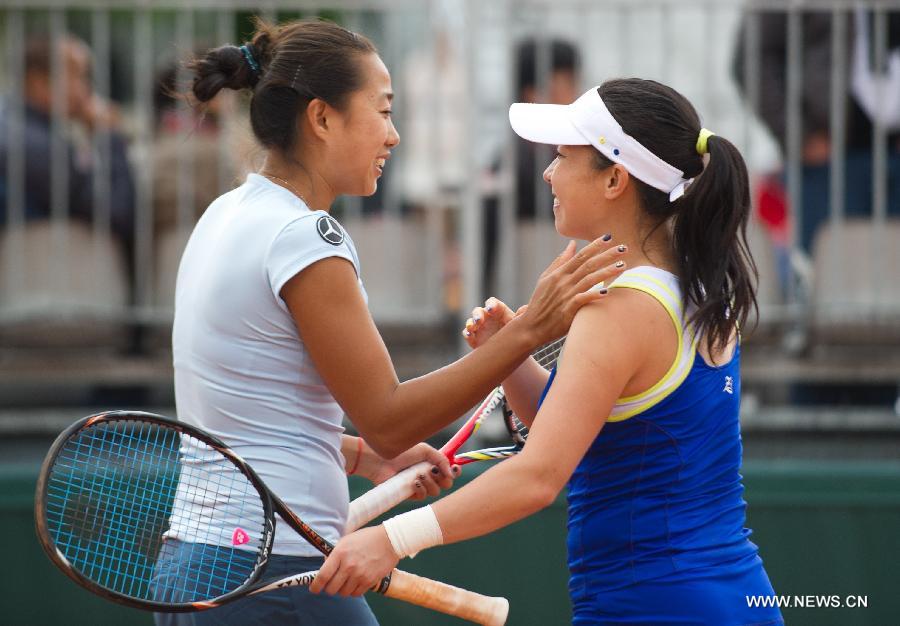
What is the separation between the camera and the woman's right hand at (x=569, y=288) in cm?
235

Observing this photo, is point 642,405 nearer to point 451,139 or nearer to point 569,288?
point 569,288

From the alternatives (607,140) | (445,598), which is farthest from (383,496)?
(607,140)

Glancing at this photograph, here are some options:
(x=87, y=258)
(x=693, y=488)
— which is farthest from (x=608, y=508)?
(x=87, y=258)

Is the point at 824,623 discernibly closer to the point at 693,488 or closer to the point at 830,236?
the point at 830,236

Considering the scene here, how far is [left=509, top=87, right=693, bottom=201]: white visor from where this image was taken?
8.09 ft

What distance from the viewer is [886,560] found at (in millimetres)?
4535

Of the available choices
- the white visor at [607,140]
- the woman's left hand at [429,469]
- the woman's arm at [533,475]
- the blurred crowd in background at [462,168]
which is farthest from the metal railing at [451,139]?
the woman's arm at [533,475]

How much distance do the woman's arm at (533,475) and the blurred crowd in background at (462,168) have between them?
2657 mm

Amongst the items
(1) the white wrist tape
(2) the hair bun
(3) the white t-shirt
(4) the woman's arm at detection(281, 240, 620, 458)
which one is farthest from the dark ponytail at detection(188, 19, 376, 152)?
(1) the white wrist tape

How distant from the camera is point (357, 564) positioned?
2209 millimetres

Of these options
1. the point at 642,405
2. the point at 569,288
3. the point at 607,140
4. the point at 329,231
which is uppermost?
the point at 607,140

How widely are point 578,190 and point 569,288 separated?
0.25 meters

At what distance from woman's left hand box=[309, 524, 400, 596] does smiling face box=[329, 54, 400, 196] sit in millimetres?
754

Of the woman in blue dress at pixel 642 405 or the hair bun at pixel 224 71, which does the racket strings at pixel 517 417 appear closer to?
the woman in blue dress at pixel 642 405
